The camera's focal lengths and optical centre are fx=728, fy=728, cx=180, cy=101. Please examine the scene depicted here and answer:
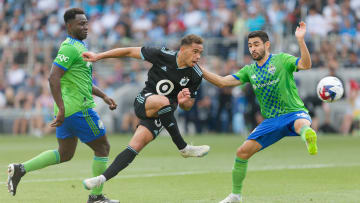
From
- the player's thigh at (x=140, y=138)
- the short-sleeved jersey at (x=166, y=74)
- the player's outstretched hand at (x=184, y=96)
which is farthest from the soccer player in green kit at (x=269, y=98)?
the player's thigh at (x=140, y=138)

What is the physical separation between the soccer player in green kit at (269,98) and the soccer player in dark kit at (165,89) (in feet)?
1.46

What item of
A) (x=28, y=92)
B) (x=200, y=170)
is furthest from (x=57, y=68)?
(x=28, y=92)

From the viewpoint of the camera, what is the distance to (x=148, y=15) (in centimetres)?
2862

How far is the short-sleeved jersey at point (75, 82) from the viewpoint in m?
9.00

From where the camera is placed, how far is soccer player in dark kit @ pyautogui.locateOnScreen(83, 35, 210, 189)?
8812 millimetres

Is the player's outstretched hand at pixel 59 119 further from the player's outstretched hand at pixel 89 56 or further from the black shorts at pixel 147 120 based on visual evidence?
the black shorts at pixel 147 120

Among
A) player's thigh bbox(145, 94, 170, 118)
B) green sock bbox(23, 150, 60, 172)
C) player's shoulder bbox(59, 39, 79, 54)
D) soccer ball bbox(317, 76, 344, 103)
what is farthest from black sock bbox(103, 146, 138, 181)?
soccer ball bbox(317, 76, 344, 103)

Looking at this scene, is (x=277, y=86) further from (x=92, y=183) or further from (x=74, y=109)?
(x=92, y=183)

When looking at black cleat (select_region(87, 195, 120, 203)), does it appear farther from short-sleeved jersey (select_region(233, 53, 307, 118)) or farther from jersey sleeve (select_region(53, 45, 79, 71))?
short-sleeved jersey (select_region(233, 53, 307, 118))

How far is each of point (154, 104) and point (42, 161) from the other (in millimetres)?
1677

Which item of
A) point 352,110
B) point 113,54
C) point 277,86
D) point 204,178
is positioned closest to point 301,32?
point 277,86

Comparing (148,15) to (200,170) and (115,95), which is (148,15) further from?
(200,170)

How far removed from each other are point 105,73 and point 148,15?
9.31ft

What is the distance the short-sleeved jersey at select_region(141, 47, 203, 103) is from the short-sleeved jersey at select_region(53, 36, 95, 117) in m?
0.76
